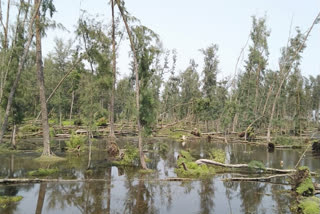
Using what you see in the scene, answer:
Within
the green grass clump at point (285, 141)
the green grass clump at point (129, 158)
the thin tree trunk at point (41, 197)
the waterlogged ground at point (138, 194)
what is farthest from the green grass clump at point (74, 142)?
the green grass clump at point (285, 141)

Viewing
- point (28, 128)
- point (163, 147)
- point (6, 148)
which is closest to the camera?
point (6, 148)

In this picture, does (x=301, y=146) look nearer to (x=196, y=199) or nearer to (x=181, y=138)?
(x=181, y=138)

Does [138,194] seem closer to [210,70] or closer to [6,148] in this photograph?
[6,148]

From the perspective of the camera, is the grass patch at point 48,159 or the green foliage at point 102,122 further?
the green foliage at point 102,122

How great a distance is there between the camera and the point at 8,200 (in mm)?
10070

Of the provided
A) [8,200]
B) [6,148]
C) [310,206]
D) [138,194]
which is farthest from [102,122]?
[310,206]

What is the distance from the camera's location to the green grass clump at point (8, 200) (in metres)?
9.75

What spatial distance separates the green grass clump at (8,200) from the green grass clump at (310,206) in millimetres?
9804

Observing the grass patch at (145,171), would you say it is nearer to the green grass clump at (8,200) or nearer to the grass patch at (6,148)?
the green grass clump at (8,200)

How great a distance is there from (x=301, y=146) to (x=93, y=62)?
2270 cm

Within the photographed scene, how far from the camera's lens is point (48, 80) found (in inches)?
1984

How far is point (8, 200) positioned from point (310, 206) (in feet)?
33.6

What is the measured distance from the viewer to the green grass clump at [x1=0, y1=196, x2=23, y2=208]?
975cm

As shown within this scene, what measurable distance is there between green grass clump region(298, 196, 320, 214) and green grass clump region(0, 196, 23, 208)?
32.2 feet
